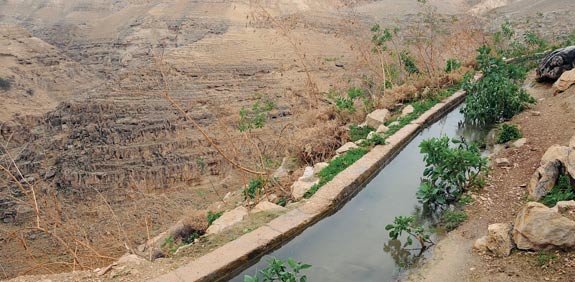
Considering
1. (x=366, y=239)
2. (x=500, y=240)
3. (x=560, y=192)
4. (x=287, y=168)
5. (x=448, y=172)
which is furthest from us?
(x=287, y=168)

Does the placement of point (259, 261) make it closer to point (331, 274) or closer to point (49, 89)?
point (331, 274)

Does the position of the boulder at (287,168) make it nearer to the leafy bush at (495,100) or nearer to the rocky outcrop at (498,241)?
the leafy bush at (495,100)

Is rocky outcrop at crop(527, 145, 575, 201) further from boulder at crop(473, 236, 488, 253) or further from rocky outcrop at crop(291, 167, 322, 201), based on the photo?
rocky outcrop at crop(291, 167, 322, 201)

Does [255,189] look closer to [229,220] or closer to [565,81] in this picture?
[229,220]

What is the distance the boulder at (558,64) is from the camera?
806 centimetres

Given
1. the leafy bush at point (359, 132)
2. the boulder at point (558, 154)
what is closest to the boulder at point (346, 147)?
the leafy bush at point (359, 132)

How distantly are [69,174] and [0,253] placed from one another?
11.3 feet

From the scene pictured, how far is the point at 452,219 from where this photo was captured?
4.24 m

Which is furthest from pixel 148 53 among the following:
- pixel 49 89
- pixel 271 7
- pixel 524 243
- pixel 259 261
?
pixel 524 243

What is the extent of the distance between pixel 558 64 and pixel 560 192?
17.0ft

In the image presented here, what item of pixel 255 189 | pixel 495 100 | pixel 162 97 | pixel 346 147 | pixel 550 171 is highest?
pixel 550 171

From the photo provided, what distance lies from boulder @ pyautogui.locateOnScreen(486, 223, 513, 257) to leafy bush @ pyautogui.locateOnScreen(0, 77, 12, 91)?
2021cm

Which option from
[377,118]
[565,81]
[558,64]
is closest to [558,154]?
[377,118]

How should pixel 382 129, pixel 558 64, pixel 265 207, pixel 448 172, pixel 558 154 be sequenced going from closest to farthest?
1. pixel 558 154
2. pixel 448 172
3. pixel 265 207
4. pixel 382 129
5. pixel 558 64
